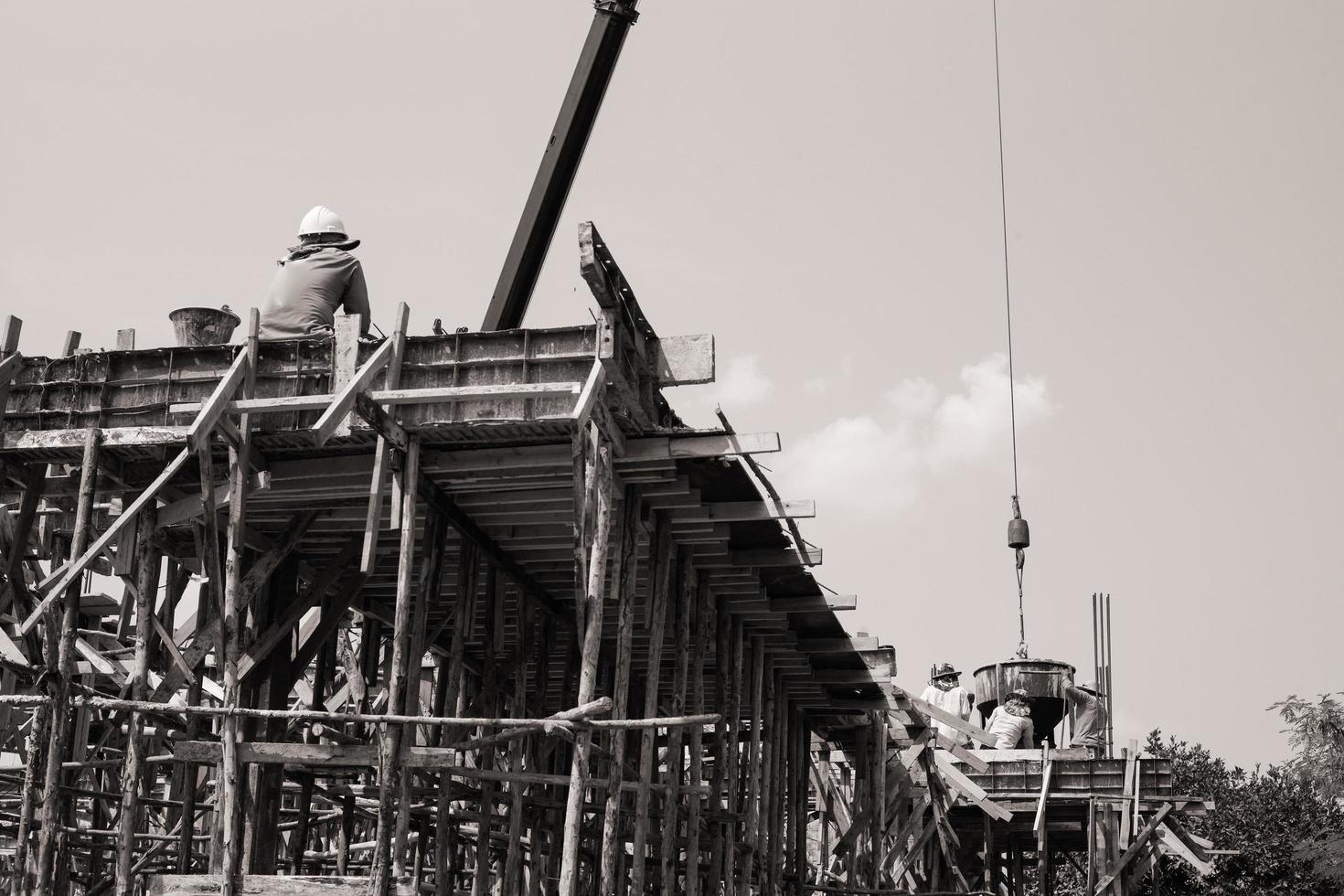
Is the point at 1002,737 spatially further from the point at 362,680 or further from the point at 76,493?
the point at 76,493

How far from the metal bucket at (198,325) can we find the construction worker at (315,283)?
0.52 m

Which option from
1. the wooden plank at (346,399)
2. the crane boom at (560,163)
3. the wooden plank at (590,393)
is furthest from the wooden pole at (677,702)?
the wooden plank at (346,399)

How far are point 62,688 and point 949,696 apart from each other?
73.7 ft

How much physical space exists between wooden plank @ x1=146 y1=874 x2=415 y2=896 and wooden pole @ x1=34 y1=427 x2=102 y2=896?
3.40 feet

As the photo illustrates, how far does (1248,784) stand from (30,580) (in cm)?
3338

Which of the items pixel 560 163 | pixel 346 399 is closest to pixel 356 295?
pixel 346 399

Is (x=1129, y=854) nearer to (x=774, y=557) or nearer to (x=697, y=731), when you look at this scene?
(x=774, y=557)

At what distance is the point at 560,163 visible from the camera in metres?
21.2

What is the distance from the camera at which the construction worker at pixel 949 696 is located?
3416cm

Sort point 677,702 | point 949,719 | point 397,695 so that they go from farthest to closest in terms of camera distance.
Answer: point 949,719 → point 677,702 → point 397,695

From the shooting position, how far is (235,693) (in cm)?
1467

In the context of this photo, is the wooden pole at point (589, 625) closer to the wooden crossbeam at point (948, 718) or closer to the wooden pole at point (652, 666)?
the wooden pole at point (652, 666)

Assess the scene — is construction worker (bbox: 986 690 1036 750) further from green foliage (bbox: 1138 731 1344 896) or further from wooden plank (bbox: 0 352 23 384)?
wooden plank (bbox: 0 352 23 384)

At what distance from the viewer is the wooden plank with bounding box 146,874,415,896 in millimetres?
13938
